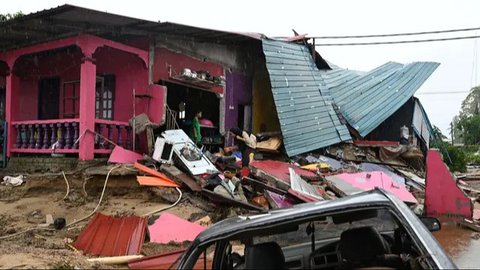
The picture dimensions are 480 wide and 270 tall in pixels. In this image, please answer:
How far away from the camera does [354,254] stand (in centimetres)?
254

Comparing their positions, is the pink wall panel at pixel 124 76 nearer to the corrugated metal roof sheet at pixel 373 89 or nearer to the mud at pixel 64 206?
the mud at pixel 64 206

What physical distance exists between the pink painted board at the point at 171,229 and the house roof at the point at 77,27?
4.09 metres

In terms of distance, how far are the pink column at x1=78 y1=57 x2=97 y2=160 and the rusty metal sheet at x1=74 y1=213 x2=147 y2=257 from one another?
307cm

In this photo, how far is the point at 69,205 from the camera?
818 cm

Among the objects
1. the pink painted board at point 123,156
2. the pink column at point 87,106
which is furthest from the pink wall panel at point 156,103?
the pink column at point 87,106

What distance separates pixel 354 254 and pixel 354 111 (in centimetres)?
1363

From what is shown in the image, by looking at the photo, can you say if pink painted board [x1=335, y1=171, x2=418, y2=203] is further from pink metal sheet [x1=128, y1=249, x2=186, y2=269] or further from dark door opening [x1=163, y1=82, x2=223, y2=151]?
pink metal sheet [x1=128, y1=249, x2=186, y2=269]

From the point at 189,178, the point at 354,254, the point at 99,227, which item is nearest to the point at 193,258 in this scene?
the point at 354,254

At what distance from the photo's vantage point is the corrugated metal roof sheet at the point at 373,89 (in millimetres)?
15469

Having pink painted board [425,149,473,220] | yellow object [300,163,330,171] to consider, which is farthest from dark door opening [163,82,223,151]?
pink painted board [425,149,473,220]

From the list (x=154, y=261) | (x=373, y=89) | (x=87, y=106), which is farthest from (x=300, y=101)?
(x=154, y=261)

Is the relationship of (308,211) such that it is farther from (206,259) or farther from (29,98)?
(29,98)

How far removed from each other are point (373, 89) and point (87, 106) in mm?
11350

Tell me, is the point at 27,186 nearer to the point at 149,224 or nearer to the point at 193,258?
the point at 149,224
